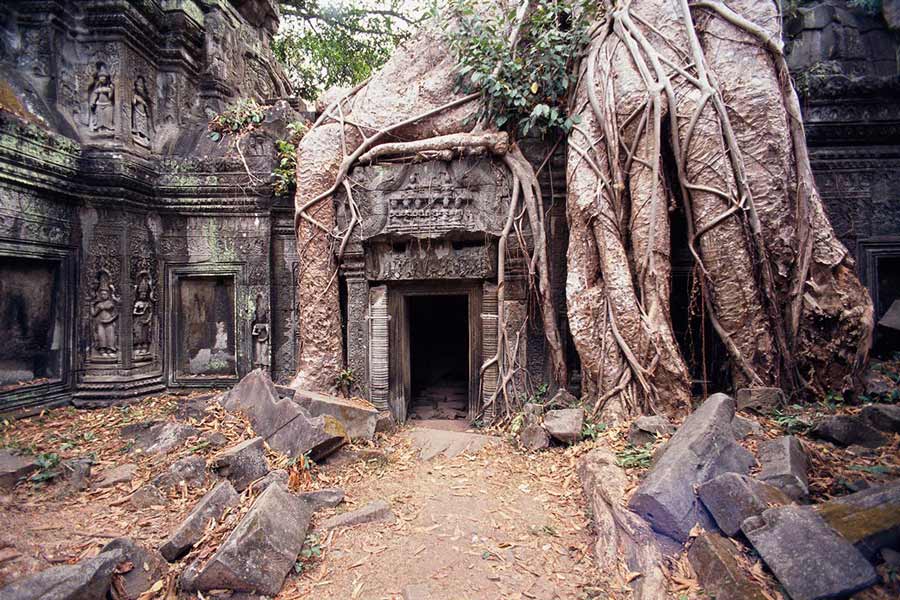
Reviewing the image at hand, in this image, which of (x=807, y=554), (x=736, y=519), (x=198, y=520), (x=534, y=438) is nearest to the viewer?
(x=807, y=554)

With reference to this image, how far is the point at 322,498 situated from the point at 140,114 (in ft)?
19.2

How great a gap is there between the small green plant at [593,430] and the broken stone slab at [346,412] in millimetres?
2043

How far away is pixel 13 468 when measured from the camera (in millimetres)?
3383

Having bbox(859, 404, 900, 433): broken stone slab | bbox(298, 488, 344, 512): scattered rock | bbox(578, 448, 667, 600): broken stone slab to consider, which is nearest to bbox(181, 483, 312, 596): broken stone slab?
bbox(298, 488, 344, 512): scattered rock

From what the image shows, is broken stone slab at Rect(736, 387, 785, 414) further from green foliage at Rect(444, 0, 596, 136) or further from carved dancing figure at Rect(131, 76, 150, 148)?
carved dancing figure at Rect(131, 76, 150, 148)

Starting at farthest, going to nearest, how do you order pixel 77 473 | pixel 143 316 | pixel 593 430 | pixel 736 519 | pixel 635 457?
pixel 143 316
pixel 593 430
pixel 77 473
pixel 635 457
pixel 736 519

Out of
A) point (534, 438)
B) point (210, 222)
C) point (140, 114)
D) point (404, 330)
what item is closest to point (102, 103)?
point (140, 114)

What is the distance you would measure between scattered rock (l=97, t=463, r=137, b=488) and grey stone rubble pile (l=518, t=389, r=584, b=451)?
11.1ft

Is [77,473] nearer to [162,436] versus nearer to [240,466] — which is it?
[162,436]

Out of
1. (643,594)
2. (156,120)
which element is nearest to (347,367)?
(643,594)

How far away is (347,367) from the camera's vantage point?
17.5ft

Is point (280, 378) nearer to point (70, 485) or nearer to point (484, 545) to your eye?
point (70, 485)

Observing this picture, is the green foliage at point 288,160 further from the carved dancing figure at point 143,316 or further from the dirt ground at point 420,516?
the dirt ground at point 420,516

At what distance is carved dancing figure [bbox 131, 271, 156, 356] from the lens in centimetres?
569
